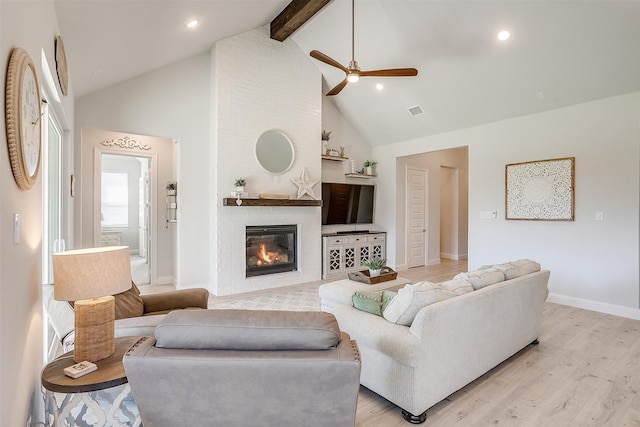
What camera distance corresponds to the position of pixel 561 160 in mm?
4594

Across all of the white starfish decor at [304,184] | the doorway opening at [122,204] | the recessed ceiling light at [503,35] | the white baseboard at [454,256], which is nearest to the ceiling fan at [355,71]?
the recessed ceiling light at [503,35]

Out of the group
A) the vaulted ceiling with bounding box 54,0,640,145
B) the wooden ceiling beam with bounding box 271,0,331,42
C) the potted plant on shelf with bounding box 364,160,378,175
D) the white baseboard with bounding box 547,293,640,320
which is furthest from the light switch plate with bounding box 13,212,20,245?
the potted plant on shelf with bounding box 364,160,378,175

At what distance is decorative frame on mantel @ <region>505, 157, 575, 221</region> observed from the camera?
454cm

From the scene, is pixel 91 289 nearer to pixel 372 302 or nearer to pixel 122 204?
pixel 372 302

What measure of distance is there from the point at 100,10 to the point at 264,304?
11.5 ft

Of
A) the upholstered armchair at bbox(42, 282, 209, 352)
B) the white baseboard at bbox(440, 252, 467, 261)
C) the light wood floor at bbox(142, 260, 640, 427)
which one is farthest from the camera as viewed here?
the white baseboard at bbox(440, 252, 467, 261)

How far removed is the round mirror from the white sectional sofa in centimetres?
Result: 338

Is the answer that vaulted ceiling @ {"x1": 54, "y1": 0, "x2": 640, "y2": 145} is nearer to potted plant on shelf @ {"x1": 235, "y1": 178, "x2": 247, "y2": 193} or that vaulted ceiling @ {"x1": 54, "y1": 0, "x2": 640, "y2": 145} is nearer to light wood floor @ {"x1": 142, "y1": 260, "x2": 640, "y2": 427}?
potted plant on shelf @ {"x1": 235, "y1": 178, "x2": 247, "y2": 193}

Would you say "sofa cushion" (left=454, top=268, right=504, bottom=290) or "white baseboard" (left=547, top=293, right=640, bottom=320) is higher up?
"sofa cushion" (left=454, top=268, right=504, bottom=290)

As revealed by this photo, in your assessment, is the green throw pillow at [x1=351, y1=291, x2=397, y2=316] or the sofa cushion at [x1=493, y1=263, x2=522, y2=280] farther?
the sofa cushion at [x1=493, y1=263, x2=522, y2=280]

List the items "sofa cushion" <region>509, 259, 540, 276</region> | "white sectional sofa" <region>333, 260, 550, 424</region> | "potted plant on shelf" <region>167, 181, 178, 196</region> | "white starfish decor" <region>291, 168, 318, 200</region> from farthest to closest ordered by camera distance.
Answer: "white starfish decor" <region>291, 168, 318, 200</region> < "potted plant on shelf" <region>167, 181, 178, 196</region> < "sofa cushion" <region>509, 259, 540, 276</region> < "white sectional sofa" <region>333, 260, 550, 424</region>

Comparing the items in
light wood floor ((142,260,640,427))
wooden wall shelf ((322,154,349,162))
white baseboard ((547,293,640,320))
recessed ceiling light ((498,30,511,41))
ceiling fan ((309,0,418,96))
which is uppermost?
recessed ceiling light ((498,30,511,41))

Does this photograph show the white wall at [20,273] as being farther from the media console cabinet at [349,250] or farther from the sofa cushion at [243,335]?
the media console cabinet at [349,250]

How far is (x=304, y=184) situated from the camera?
18.7 ft
